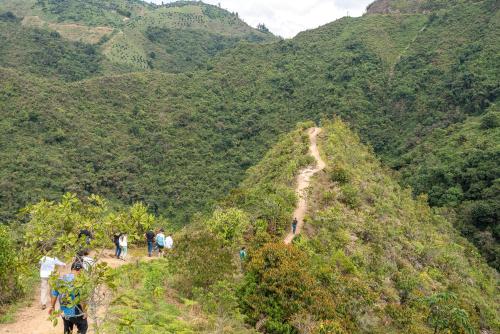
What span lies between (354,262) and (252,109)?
45.5m

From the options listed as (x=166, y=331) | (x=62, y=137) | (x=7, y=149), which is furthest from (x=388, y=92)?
(x=166, y=331)

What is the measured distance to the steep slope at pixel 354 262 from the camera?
37.2ft

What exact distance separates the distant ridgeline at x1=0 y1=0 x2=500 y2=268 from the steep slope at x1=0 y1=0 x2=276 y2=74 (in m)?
2.71

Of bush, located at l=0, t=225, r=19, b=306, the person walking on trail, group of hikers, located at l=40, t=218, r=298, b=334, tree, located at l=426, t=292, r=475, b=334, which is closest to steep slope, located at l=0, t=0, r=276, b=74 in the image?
the person walking on trail

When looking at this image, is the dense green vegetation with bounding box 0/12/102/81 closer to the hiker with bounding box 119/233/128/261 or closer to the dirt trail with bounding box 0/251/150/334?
the hiker with bounding box 119/233/128/261

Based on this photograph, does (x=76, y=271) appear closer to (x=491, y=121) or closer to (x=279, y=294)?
(x=279, y=294)

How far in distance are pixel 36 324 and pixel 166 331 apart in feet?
9.76

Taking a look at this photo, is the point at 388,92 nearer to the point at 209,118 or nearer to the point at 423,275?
the point at 209,118

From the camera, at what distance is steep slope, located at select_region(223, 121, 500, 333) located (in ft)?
37.2

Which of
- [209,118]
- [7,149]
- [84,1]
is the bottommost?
[7,149]

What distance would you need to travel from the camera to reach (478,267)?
28625mm

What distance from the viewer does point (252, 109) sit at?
61531 millimetres

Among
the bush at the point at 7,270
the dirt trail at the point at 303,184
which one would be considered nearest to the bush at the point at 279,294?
the bush at the point at 7,270

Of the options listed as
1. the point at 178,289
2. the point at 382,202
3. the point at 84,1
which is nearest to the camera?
the point at 178,289
